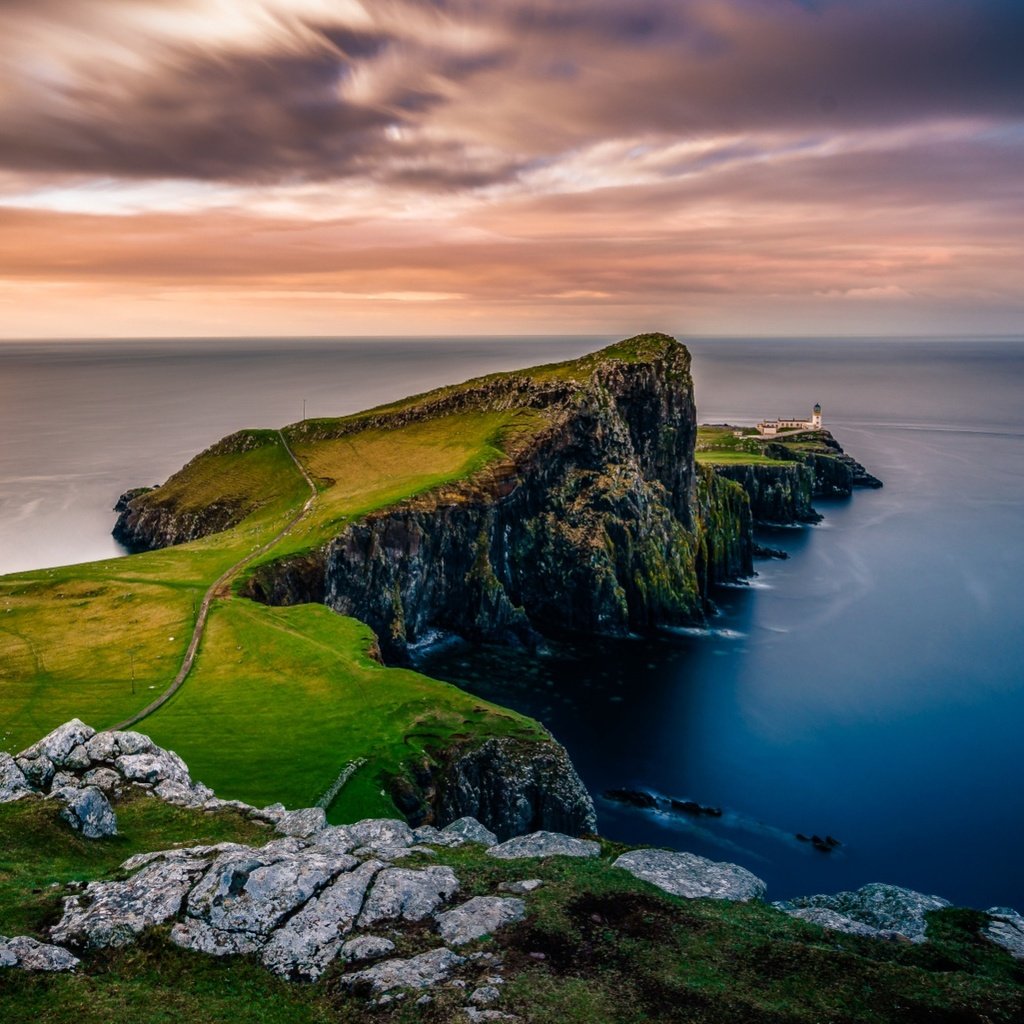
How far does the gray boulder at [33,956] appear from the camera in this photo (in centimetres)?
2319

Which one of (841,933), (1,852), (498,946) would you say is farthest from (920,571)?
(1,852)

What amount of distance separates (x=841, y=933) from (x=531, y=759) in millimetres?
28918

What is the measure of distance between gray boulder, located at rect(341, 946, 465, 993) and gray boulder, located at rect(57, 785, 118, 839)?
1609 cm

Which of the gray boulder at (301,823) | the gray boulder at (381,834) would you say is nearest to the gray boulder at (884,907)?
the gray boulder at (381,834)

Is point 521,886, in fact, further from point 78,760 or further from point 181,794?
point 78,760

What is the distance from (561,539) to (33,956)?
100m

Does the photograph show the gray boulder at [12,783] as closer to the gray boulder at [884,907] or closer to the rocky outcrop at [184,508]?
the gray boulder at [884,907]

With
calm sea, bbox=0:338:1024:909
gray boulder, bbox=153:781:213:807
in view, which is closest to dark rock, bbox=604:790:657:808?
calm sea, bbox=0:338:1024:909

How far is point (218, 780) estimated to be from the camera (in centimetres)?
4894

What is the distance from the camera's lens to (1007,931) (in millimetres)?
32031

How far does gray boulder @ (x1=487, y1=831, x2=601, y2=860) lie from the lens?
36.7m

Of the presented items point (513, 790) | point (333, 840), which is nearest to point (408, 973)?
point (333, 840)

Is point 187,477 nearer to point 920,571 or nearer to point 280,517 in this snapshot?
point 280,517

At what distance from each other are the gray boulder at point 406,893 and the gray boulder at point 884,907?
50.4ft
